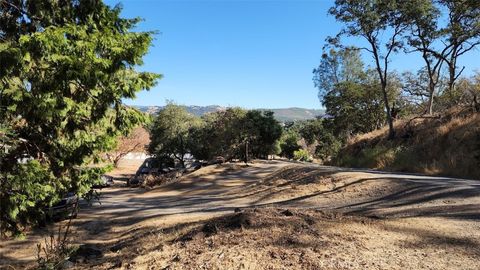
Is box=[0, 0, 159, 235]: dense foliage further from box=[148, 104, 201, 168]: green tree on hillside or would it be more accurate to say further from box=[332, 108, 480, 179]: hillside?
box=[148, 104, 201, 168]: green tree on hillside

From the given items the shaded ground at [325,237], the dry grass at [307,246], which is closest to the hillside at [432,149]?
the shaded ground at [325,237]

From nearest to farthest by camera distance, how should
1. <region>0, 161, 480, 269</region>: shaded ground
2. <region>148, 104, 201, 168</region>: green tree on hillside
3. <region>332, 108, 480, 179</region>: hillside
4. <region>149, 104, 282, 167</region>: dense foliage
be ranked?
<region>0, 161, 480, 269</region>: shaded ground < <region>332, 108, 480, 179</region>: hillside < <region>149, 104, 282, 167</region>: dense foliage < <region>148, 104, 201, 168</region>: green tree on hillside

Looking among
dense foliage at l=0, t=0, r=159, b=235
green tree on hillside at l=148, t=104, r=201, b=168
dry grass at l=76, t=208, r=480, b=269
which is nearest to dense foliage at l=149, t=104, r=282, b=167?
green tree on hillside at l=148, t=104, r=201, b=168

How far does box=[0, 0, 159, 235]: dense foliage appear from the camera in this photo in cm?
491

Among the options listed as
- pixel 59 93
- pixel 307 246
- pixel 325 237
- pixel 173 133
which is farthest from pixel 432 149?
pixel 173 133

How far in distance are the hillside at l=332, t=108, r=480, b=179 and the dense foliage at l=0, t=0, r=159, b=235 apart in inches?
529

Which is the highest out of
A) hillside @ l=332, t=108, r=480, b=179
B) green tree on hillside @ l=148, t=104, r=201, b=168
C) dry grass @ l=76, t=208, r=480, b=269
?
green tree on hillside @ l=148, t=104, r=201, b=168

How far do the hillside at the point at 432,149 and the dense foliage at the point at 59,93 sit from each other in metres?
13.4

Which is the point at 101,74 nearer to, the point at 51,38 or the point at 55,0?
the point at 51,38

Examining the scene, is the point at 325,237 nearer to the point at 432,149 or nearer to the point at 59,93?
the point at 59,93

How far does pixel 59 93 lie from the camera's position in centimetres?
521

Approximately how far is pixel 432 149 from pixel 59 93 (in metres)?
19.0

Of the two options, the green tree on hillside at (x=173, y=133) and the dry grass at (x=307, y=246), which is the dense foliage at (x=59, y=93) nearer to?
the dry grass at (x=307, y=246)

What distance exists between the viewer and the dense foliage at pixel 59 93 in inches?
193
